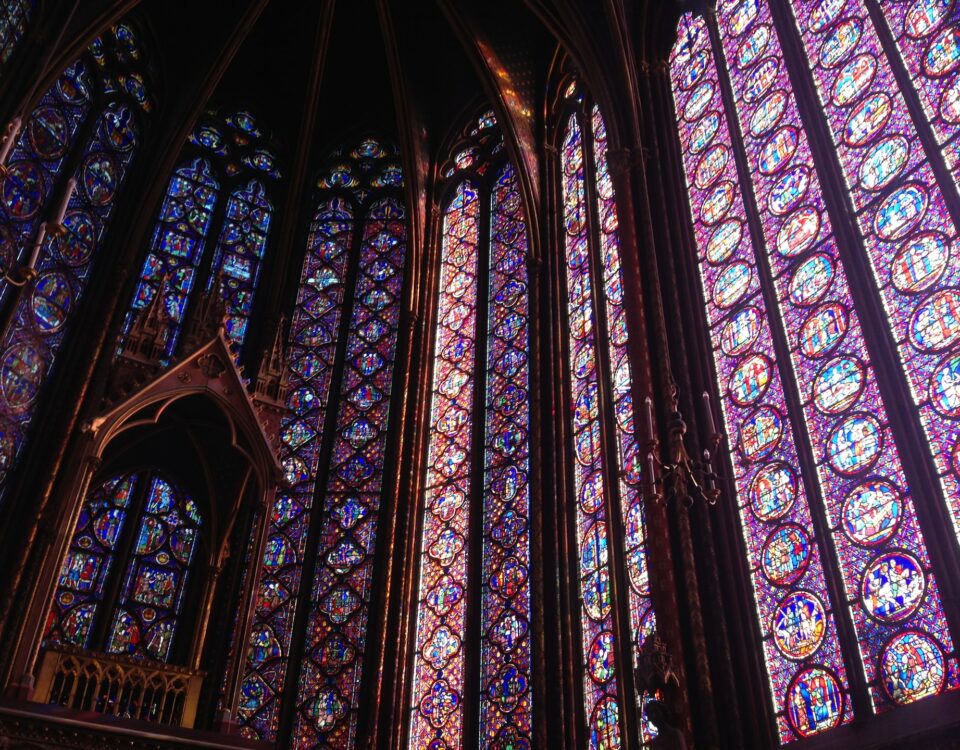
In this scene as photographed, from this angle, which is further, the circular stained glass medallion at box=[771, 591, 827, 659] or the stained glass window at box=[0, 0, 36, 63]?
the stained glass window at box=[0, 0, 36, 63]

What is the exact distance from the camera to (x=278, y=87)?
16.5 metres

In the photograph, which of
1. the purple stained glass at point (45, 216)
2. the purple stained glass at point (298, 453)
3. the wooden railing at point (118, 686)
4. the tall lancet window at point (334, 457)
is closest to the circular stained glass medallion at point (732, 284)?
the tall lancet window at point (334, 457)

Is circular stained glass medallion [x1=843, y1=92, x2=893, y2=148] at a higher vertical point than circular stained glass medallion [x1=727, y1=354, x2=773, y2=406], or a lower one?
higher

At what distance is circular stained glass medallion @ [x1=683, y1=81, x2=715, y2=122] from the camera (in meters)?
11.4

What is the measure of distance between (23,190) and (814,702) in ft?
34.9

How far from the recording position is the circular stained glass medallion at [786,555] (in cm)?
802

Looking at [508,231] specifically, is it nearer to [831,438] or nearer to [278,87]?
[278,87]

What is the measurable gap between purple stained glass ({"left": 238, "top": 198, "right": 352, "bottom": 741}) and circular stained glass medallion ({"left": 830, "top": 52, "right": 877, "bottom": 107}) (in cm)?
737

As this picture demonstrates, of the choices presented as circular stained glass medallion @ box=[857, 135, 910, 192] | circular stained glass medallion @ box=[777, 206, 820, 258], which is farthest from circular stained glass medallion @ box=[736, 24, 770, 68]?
circular stained glass medallion @ box=[857, 135, 910, 192]

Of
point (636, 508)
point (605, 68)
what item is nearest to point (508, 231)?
point (605, 68)

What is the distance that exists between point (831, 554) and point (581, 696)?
10.9ft

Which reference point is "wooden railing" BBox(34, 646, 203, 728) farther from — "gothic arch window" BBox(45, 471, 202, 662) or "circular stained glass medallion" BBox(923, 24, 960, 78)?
"circular stained glass medallion" BBox(923, 24, 960, 78)

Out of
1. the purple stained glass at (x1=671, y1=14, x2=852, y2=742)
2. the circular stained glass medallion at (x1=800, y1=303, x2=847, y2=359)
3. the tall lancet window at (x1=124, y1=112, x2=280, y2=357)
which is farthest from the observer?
the tall lancet window at (x1=124, y1=112, x2=280, y2=357)

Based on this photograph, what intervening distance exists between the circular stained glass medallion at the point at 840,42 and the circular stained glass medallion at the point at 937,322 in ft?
9.87
